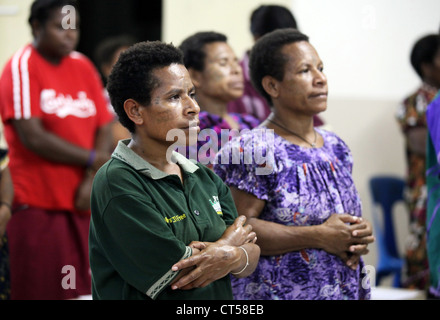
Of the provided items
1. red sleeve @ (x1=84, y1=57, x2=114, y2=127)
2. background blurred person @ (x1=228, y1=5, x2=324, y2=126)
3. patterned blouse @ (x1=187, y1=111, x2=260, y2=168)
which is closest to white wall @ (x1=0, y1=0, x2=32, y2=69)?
red sleeve @ (x1=84, y1=57, x2=114, y2=127)

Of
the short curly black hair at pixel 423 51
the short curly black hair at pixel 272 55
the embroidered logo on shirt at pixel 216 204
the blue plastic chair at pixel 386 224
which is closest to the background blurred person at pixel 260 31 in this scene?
the short curly black hair at pixel 272 55

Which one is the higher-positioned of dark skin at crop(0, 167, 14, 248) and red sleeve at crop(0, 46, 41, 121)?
red sleeve at crop(0, 46, 41, 121)

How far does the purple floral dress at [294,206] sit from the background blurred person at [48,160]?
4.55 ft

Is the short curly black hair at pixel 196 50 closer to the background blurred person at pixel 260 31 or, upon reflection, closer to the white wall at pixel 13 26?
the background blurred person at pixel 260 31

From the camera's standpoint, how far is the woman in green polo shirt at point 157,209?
188 centimetres

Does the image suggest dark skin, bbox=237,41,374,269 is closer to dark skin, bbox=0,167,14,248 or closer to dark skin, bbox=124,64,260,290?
dark skin, bbox=124,64,260,290

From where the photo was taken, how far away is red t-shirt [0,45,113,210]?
11.7 feet

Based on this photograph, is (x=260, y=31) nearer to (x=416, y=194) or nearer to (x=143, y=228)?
(x=416, y=194)

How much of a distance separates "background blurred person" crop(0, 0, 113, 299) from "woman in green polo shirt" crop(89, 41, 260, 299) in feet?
5.19

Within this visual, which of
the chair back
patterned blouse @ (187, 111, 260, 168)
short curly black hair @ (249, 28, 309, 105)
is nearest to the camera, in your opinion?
short curly black hair @ (249, 28, 309, 105)

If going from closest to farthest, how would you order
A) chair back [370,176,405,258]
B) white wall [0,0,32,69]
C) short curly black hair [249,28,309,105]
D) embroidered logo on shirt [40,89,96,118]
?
short curly black hair [249,28,309,105]
embroidered logo on shirt [40,89,96,118]
chair back [370,176,405,258]
white wall [0,0,32,69]

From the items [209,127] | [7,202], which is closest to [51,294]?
[7,202]
